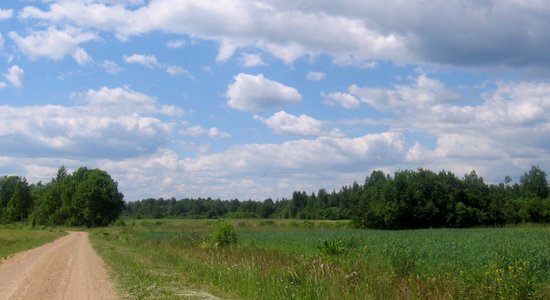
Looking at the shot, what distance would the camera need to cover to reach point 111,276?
21.1 m

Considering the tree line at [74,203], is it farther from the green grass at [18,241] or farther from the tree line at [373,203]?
the green grass at [18,241]

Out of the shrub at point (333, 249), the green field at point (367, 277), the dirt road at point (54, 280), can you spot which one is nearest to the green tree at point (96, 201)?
the dirt road at point (54, 280)

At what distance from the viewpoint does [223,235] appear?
36.4m

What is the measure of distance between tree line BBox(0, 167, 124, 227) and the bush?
3503 inches

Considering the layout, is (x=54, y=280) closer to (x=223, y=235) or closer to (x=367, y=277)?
(x=367, y=277)

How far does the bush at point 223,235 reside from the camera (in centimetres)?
3598

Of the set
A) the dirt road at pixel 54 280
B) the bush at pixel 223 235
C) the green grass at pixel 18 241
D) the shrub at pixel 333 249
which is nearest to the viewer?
the dirt road at pixel 54 280

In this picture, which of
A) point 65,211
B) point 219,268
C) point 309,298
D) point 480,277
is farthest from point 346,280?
point 65,211

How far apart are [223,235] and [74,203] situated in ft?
305

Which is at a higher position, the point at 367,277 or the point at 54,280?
the point at 367,277

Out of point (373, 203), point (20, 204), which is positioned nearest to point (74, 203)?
point (20, 204)

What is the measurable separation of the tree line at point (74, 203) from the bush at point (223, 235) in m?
89.0

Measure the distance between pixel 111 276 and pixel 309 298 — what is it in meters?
10.6

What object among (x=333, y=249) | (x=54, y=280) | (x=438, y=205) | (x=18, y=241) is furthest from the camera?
(x=438, y=205)
